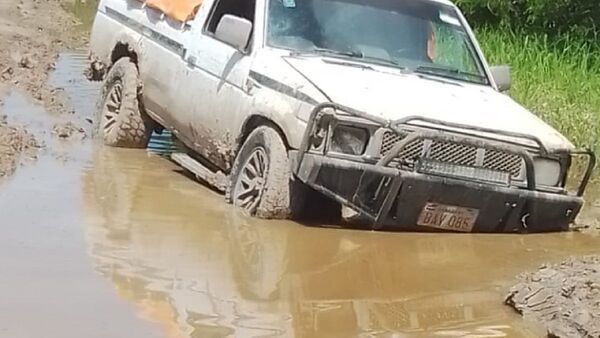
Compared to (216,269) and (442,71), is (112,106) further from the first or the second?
(216,269)

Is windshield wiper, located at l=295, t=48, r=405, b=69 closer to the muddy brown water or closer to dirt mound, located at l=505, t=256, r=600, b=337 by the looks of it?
the muddy brown water

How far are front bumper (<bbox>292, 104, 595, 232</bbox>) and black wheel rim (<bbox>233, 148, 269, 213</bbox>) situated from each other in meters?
0.48

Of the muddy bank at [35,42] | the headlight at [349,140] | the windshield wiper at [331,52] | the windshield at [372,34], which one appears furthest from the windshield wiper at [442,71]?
the muddy bank at [35,42]

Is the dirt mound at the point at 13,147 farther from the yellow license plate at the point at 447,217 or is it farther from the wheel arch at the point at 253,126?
the yellow license plate at the point at 447,217

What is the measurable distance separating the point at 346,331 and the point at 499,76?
3765mm

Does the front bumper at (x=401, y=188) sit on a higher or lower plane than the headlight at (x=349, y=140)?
lower

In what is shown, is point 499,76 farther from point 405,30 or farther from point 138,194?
point 138,194

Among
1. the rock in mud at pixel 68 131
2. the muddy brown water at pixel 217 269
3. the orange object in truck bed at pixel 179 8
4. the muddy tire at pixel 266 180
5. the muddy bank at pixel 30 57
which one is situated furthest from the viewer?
the rock in mud at pixel 68 131

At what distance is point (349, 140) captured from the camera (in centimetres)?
729

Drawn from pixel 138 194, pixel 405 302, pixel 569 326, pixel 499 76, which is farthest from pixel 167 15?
pixel 569 326

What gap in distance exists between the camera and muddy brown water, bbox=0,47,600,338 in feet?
18.1

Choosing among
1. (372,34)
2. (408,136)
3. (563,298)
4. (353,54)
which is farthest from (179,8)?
(563,298)

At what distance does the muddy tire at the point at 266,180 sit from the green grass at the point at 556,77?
386cm

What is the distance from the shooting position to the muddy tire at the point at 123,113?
10.2 m
